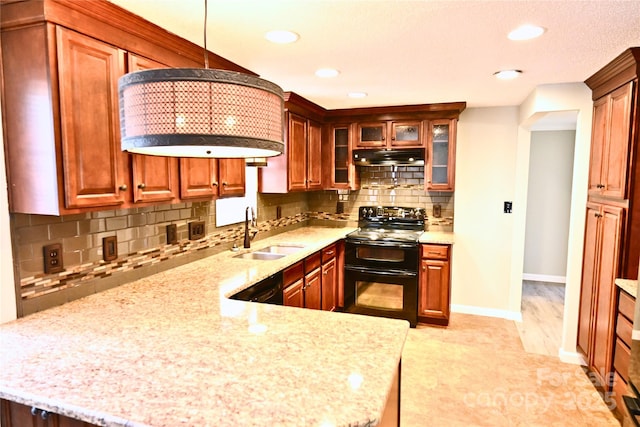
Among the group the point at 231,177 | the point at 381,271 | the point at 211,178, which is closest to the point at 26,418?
the point at 211,178

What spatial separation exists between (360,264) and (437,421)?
5.77ft

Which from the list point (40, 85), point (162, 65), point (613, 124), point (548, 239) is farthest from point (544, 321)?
point (40, 85)

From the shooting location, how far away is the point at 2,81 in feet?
5.10

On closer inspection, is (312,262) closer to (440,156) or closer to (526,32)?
(440,156)

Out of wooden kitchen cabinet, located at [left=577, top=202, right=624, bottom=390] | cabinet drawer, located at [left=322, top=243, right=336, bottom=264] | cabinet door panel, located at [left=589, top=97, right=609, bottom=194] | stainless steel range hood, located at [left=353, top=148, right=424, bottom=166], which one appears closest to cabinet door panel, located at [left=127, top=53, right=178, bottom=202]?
cabinet drawer, located at [left=322, top=243, right=336, bottom=264]

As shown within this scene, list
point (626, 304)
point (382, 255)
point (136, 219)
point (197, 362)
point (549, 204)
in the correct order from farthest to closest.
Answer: point (549, 204)
point (382, 255)
point (626, 304)
point (136, 219)
point (197, 362)

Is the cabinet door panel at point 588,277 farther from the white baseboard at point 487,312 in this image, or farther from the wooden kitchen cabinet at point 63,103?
the wooden kitchen cabinet at point 63,103

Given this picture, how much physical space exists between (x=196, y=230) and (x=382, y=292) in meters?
2.02

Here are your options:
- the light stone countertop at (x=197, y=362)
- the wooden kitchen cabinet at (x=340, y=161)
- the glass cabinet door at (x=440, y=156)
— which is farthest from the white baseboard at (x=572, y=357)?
the wooden kitchen cabinet at (x=340, y=161)

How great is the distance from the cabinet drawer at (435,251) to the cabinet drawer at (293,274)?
55.2 inches

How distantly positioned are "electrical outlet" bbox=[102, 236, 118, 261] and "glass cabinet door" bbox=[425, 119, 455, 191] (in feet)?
9.88

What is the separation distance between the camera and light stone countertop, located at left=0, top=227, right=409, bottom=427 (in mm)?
998

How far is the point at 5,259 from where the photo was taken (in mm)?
1560

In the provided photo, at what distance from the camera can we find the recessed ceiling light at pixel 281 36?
200 centimetres
